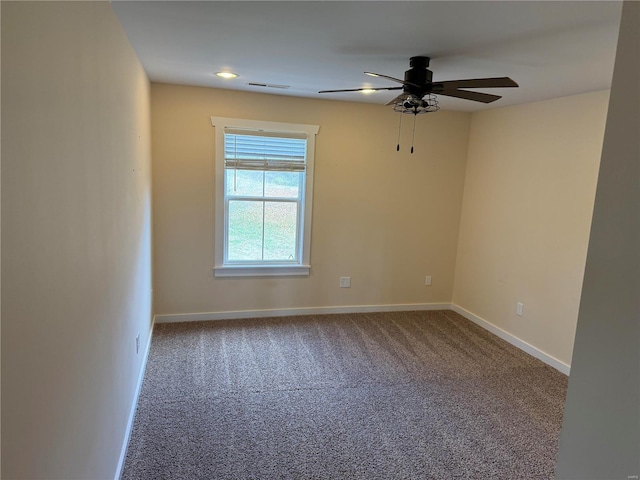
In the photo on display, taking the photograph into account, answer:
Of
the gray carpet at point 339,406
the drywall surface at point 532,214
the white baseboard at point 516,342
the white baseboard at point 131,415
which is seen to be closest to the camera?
the white baseboard at point 131,415

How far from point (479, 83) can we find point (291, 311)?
3.01m

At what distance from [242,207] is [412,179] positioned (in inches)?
76.9

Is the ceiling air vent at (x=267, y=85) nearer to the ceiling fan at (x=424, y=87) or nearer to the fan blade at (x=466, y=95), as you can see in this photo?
the ceiling fan at (x=424, y=87)

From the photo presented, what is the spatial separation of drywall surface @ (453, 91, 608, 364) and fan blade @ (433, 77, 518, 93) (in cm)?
143

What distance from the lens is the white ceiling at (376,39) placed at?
1744mm

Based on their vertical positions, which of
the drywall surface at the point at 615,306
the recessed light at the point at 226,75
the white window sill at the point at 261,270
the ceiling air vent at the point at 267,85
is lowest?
the white window sill at the point at 261,270

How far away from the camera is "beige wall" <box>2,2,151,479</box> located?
0.85m

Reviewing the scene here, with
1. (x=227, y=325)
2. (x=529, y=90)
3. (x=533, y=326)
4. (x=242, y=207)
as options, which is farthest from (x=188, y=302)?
(x=529, y=90)

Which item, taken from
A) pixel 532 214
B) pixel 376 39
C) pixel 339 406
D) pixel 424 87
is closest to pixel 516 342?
pixel 532 214

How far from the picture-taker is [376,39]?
7.00 feet

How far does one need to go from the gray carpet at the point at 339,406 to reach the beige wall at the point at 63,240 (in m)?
0.51

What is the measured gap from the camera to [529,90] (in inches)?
127

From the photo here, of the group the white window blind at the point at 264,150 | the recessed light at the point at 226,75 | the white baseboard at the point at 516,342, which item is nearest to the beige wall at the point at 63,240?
the recessed light at the point at 226,75

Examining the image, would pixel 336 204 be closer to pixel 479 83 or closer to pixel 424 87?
pixel 424 87
